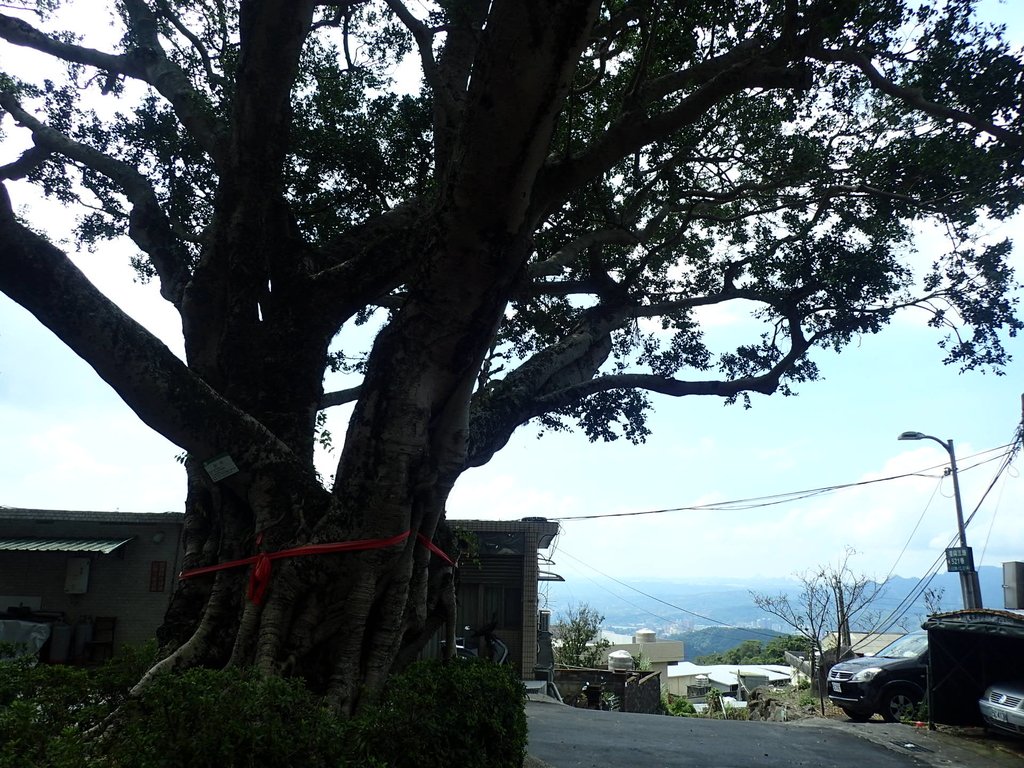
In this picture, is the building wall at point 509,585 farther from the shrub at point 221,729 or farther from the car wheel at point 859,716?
the shrub at point 221,729

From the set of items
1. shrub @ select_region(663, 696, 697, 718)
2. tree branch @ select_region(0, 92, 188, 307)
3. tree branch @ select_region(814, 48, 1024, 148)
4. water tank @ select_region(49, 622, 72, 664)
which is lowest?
shrub @ select_region(663, 696, 697, 718)

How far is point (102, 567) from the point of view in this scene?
1619cm

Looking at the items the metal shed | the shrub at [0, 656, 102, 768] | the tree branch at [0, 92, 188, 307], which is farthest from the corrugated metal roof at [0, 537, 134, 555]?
the metal shed

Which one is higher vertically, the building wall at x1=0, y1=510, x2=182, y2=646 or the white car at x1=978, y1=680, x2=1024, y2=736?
the building wall at x1=0, y1=510, x2=182, y2=646

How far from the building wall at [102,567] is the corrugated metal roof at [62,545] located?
1.14ft

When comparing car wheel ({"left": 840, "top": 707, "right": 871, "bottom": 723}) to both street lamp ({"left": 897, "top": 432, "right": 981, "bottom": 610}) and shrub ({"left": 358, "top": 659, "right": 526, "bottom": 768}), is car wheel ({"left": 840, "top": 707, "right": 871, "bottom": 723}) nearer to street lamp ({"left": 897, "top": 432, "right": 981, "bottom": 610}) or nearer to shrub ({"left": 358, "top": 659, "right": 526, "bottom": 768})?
street lamp ({"left": 897, "top": 432, "right": 981, "bottom": 610})

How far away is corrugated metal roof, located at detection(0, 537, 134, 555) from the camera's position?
579 inches

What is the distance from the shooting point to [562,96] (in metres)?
4.41

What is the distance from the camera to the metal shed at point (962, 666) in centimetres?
1070

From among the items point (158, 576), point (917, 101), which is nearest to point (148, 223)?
point (917, 101)

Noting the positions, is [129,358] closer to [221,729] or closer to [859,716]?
[221,729]

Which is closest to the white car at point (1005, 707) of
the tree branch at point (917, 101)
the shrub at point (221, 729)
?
the tree branch at point (917, 101)

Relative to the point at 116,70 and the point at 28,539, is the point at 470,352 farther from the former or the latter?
the point at 28,539

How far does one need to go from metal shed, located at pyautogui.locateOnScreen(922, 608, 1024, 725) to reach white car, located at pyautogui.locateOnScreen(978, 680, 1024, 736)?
61 cm
